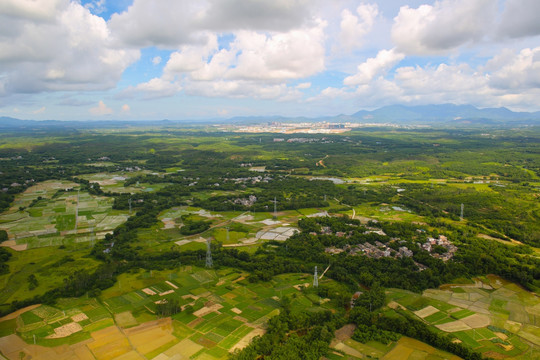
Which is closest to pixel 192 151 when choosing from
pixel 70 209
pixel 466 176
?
pixel 70 209

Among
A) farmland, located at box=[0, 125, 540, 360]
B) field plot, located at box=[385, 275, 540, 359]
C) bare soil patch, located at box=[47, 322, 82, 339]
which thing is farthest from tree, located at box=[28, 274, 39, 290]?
field plot, located at box=[385, 275, 540, 359]

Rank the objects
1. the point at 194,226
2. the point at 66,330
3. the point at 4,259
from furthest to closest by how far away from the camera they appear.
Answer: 1. the point at 194,226
2. the point at 4,259
3. the point at 66,330

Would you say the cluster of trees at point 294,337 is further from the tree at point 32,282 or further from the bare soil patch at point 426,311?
the tree at point 32,282

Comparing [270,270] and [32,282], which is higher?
[32,282]

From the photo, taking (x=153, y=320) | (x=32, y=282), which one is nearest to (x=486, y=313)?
(x=153, y=320)

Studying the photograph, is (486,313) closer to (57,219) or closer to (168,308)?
(168,308)

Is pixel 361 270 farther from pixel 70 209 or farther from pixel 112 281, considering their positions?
pixel 70 209

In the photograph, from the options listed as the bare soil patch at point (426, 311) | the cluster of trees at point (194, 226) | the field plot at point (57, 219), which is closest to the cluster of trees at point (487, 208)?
the bare soil patch at point (426, 311)
